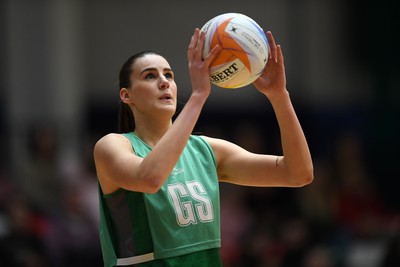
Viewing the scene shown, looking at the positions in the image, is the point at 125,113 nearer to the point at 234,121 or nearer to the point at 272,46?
the point at 272,46

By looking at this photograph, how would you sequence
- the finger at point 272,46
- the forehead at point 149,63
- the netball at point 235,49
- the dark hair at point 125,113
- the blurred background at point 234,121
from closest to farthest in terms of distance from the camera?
the netball at point 235,49 → the finger at point 272,46 → the forehead at point 149,63 → the dark hair at point 125,113 → the blurred background at point 234,121

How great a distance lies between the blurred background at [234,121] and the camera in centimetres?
988

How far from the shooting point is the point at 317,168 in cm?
1228

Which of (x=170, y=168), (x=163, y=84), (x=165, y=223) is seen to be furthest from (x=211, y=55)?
(x=165, y=223)

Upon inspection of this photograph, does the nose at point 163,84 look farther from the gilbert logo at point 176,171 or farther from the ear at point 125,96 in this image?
the gilbert logo at point 176,171

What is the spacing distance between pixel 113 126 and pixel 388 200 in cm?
543

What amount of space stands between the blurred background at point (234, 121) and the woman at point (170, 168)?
3.09 metres

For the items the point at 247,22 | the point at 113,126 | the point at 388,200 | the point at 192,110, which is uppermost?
the point at 247,22

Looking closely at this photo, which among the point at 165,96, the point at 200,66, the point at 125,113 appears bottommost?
the point at 125,113

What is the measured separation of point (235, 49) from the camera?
472cm

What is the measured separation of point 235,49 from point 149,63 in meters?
0.60

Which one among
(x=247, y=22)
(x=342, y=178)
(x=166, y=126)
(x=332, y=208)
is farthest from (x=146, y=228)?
(x=342, y=178)

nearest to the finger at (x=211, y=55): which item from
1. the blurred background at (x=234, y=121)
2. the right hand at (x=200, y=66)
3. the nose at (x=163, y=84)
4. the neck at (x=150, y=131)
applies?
the right hand at (x=200, y=66)

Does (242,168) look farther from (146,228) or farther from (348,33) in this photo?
(348,33)
